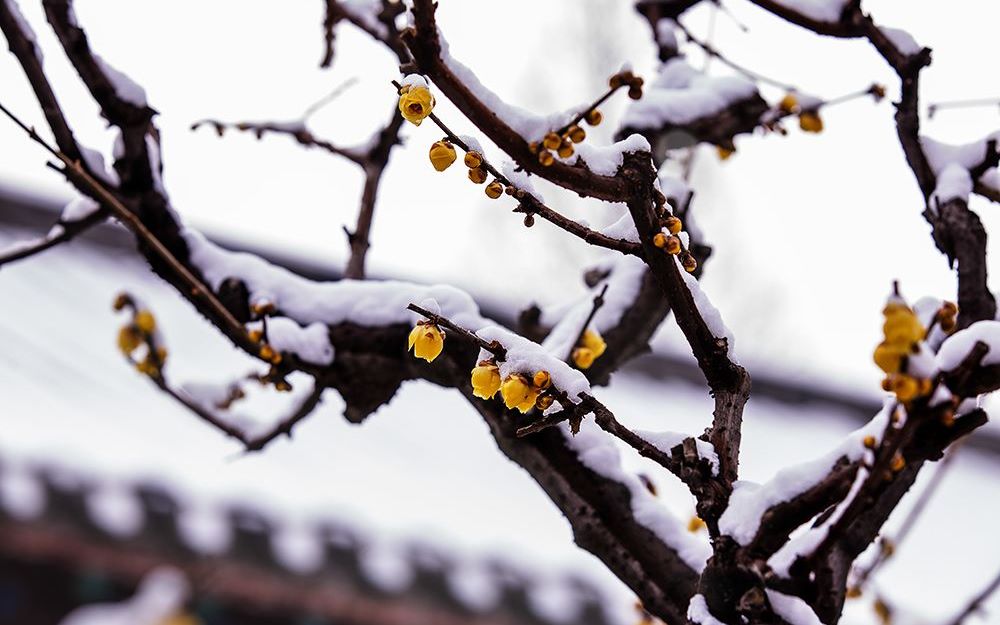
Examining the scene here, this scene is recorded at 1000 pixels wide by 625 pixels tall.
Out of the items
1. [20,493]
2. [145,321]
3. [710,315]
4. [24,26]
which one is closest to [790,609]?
[710,315]

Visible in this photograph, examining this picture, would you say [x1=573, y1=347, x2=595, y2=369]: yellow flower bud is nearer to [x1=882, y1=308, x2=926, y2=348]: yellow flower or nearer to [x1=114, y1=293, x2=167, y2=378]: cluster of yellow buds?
[x1=882, y1=308, x2=926, y2=348]: yellow flower

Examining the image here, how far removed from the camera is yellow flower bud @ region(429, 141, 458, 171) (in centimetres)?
129

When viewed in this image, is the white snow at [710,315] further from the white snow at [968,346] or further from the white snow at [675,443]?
the white snow at [968,346]

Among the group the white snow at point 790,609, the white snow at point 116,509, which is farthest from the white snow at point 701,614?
the white snow at point 116,509

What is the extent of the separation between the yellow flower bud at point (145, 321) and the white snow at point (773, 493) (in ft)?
5.09

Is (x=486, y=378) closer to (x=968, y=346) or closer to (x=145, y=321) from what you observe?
(x=968, y=346)

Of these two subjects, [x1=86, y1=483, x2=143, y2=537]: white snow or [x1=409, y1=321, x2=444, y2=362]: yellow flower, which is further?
[x1=86, y1=483, x2=143, y2=537]: white snow

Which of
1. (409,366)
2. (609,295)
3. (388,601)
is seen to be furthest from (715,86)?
(388,601)

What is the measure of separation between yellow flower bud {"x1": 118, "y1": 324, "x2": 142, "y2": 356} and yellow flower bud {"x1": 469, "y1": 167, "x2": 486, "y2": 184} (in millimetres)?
1405

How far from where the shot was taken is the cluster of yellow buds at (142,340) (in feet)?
7.66

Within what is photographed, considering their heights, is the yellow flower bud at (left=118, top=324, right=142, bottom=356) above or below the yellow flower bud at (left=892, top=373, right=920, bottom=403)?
above

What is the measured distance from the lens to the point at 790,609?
1.31 m

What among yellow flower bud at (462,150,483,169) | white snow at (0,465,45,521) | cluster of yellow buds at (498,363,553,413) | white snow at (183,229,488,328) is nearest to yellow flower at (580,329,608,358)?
white snow at (183,229,488,328)

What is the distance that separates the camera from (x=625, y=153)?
51.3 inches
